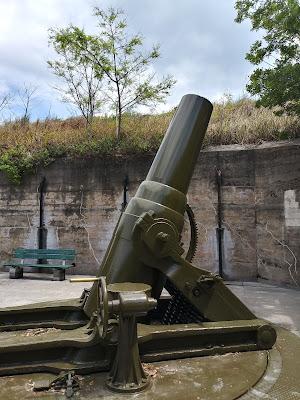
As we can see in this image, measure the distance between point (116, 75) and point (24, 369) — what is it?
985cm

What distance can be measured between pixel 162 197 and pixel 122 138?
7169 millimetres

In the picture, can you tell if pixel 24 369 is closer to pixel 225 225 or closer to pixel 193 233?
pixel 193 233

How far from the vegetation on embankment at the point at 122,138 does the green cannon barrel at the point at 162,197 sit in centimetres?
509

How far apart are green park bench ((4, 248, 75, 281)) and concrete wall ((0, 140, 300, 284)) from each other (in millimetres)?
377

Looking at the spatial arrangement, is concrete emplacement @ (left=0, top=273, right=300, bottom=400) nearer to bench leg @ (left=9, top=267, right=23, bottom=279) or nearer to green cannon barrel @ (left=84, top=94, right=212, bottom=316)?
green cannon barrel @ (left=84, top=94, right=212, bottom=316)

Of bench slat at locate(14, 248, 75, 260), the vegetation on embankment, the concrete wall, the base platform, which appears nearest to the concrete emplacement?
the base platform

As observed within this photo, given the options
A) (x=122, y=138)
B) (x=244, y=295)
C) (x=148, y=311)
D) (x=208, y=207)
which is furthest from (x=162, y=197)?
(x=122, y=138)

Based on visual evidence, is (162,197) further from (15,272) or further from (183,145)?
(15,272)

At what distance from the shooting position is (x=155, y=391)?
2.85 meters

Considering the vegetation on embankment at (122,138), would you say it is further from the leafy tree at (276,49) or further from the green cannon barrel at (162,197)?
the green cannon barrel at (162,197)

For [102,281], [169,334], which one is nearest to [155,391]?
[169,334]

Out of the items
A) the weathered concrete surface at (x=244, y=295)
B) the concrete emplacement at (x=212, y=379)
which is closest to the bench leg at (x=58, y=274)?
the weathered concrete surface at (x=244, y=295)

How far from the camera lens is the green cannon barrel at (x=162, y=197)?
12.2ft

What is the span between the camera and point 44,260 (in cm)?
1007
